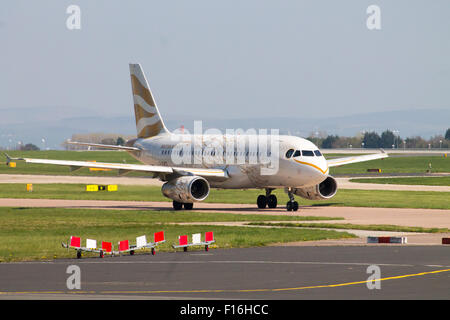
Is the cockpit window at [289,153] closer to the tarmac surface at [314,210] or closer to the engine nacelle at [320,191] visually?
the tarmac surface at [314,210]

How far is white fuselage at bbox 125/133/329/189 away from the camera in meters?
58.5

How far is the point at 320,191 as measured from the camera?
6412 cm

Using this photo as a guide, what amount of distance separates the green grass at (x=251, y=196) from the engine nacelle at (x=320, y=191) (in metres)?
1.29

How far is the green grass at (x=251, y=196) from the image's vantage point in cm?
6512

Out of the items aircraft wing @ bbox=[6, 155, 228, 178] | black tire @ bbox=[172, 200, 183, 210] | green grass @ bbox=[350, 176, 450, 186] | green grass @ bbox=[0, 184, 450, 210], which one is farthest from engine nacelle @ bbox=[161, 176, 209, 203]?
green grass @ bbox=[350, 176, 450, 186]

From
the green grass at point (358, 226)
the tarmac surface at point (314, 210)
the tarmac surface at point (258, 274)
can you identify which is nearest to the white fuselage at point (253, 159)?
the tarmac surface at point (314, 210)

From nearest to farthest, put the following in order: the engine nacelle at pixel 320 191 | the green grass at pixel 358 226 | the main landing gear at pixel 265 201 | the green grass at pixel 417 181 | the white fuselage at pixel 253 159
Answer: the green grass at pixel 358 226 < the white fuselage at pixel 253 159 < the engine nacelle at pixel 320 191 < the main landing gear at pixel 265 201 < the green grass at pixel 417 181

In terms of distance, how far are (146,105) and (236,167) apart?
44.4ft

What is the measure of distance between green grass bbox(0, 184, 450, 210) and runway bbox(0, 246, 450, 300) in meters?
29.8

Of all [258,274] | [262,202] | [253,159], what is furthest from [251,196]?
[258,274]

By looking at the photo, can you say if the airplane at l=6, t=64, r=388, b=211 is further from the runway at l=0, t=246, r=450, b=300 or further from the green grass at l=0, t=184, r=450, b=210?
the runway at l=0, t=246, r=450, b=300

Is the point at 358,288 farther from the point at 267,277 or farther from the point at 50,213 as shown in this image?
the point at 50,213
